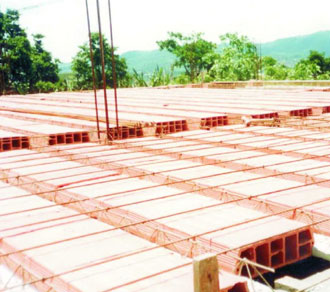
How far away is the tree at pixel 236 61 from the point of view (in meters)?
47.6

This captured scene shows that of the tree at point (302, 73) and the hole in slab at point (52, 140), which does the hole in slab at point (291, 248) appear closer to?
the hole in slab at point (52, 140)

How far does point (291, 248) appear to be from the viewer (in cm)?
671

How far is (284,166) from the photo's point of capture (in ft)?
34.1

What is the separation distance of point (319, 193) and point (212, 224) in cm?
246

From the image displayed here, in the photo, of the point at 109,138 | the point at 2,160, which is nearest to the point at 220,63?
the point at 109,138

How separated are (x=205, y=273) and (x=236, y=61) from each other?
4489 cm

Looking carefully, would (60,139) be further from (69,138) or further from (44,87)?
(44,87)

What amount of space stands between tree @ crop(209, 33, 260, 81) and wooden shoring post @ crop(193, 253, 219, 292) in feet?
145

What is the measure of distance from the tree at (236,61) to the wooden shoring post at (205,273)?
44235 millimetres

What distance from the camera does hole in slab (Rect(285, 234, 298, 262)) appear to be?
665 cm

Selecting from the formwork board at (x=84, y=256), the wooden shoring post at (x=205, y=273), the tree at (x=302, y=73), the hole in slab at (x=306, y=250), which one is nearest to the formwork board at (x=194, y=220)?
the hole in slab at (x=306, y=250)

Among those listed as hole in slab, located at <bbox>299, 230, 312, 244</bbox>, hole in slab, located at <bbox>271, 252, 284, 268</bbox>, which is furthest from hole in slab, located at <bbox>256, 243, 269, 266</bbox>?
hole in slab, located at <bbox>299, 230, 312, 244</bbox>

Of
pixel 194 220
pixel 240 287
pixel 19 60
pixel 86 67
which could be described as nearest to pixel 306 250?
pixel 194 220

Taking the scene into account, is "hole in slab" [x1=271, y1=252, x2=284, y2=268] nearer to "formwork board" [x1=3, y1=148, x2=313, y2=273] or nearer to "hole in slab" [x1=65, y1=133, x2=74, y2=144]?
"formwork board" [x1=3, y1=148, x2=313, y2=273]
